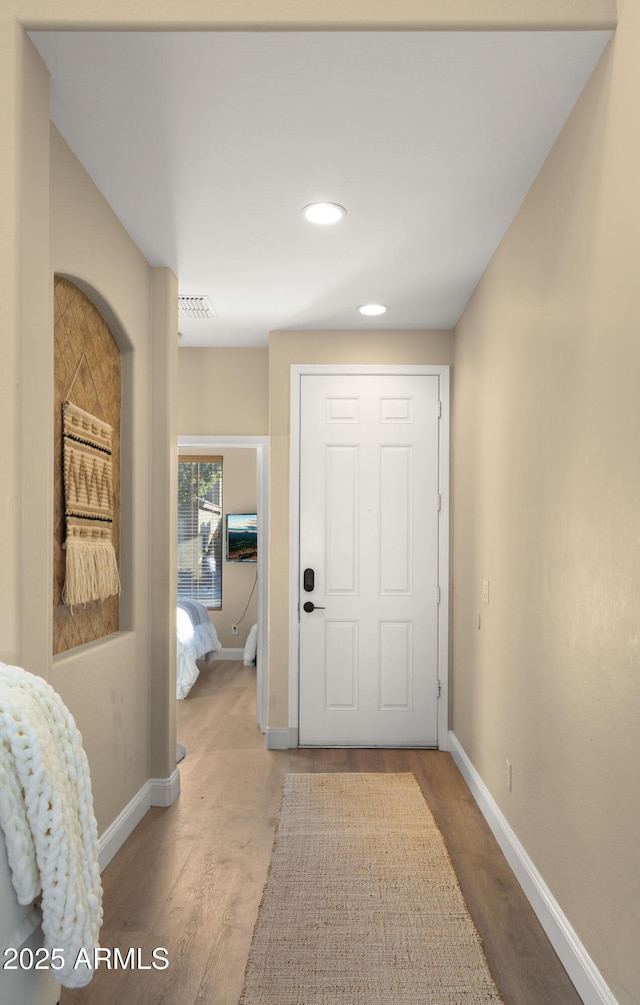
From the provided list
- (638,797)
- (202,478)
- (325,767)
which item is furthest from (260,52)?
(202,478)

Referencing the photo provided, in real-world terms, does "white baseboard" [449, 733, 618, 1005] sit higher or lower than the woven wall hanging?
lower

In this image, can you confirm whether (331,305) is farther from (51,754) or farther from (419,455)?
(51,754)

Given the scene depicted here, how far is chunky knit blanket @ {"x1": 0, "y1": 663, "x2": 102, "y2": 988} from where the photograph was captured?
1308mm

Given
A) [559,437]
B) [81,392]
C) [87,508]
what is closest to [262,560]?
[87,508]

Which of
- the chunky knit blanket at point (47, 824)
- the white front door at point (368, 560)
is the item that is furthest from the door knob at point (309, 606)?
the chunky knit blanket at point (47, 824)

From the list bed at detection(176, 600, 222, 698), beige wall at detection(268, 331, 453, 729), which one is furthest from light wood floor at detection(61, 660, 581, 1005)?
bed at detection(176, 600, 222, 698)

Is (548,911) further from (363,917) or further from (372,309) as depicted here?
(372,309)

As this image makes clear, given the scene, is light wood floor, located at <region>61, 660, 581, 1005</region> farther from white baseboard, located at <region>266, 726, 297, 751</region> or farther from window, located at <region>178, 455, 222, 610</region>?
window, located at <region>178, 455, 222, 610</region>

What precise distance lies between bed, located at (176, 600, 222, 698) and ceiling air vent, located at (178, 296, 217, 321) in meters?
2.27

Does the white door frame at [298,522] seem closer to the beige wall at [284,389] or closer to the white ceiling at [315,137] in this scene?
the beige wall at [284,389]

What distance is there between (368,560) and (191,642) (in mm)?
2334

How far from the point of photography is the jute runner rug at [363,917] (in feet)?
6.93

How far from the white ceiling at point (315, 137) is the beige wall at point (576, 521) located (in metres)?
0.19

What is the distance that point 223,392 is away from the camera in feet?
16.7
